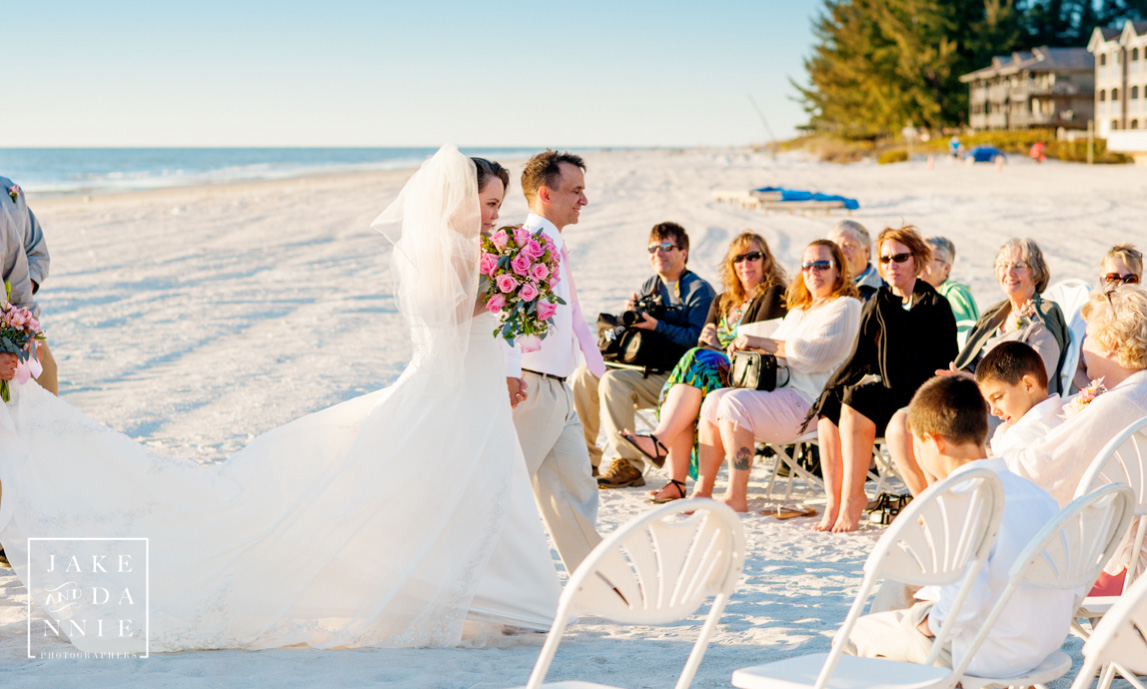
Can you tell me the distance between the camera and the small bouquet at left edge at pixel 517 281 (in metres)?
4.22

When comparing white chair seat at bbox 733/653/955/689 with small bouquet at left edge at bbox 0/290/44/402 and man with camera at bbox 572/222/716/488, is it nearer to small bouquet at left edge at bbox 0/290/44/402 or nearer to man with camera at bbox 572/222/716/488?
small bouquet at left edge at bbox 0/290/44/402

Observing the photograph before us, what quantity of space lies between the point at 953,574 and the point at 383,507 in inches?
91.1

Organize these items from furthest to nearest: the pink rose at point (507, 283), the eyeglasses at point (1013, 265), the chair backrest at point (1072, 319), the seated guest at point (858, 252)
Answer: the seated guest at point (858, 252), the chair backrest at point (1072, 319), the eyeglasses at point (1013, 265), the pink rose at point (507, 283)

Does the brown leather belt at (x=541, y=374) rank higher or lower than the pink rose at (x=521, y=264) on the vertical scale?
lower

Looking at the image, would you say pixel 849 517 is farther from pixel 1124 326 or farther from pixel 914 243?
pixel 1124 326

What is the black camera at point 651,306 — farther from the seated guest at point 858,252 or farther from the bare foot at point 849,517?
the bare foot at point 849,517

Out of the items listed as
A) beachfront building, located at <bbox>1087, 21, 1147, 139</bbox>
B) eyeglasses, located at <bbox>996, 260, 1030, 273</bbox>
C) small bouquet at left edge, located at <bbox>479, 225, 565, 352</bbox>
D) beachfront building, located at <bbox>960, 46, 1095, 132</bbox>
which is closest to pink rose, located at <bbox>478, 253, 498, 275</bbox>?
small bouquet at left edge, located at <bbox>479, 225, 565, 352</bbox>

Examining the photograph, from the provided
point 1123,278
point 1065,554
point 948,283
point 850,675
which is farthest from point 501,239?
point 948,283

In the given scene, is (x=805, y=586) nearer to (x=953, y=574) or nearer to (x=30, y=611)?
(x=953, y=574)

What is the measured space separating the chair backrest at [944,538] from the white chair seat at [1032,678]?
0.28 m

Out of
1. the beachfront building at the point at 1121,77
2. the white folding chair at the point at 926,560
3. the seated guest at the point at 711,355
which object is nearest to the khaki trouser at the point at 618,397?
the seated guest at the point at 711,355

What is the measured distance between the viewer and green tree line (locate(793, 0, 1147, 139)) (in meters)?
68.8

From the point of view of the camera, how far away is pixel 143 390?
9789mm

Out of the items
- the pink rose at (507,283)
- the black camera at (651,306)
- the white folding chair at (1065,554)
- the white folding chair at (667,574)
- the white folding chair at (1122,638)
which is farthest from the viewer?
the black camera at (651,306)
